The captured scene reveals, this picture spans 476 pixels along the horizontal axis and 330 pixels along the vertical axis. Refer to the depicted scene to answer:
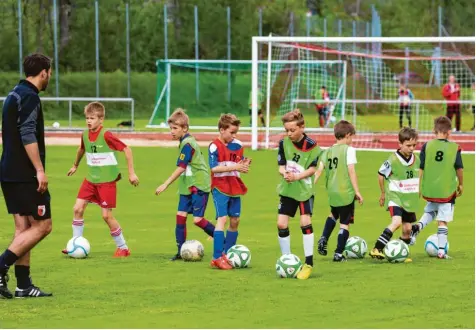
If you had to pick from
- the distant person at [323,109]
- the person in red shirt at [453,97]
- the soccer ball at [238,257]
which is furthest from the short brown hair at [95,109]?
the distant person at [323,109]

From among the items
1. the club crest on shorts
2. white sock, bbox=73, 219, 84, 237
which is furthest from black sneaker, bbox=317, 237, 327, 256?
the club crest on shorts

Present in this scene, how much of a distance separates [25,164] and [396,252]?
165 inches

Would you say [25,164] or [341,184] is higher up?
[25,164]

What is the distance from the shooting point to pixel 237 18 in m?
54.4

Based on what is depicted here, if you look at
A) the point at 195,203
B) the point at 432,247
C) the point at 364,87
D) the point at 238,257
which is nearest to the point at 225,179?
the point at 195,203

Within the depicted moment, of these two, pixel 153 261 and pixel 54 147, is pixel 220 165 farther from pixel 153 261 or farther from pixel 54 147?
pixel 54 147

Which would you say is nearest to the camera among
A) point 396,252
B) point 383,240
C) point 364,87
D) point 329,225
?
point 396,252

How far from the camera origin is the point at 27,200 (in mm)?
10508

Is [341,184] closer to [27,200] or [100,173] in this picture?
[100,173]

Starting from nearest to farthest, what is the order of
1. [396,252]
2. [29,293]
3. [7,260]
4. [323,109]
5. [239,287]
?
[7,260] → [29,293] → [239,287] → [396,252] → [323,109]

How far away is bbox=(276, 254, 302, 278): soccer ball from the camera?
11.9m

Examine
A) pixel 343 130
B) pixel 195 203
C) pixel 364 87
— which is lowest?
pixel 364 87

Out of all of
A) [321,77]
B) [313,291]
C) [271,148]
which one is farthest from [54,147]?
[313,291]

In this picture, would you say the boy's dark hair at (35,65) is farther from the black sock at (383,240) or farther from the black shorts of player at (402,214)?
the black shorts of player at (402,214)
